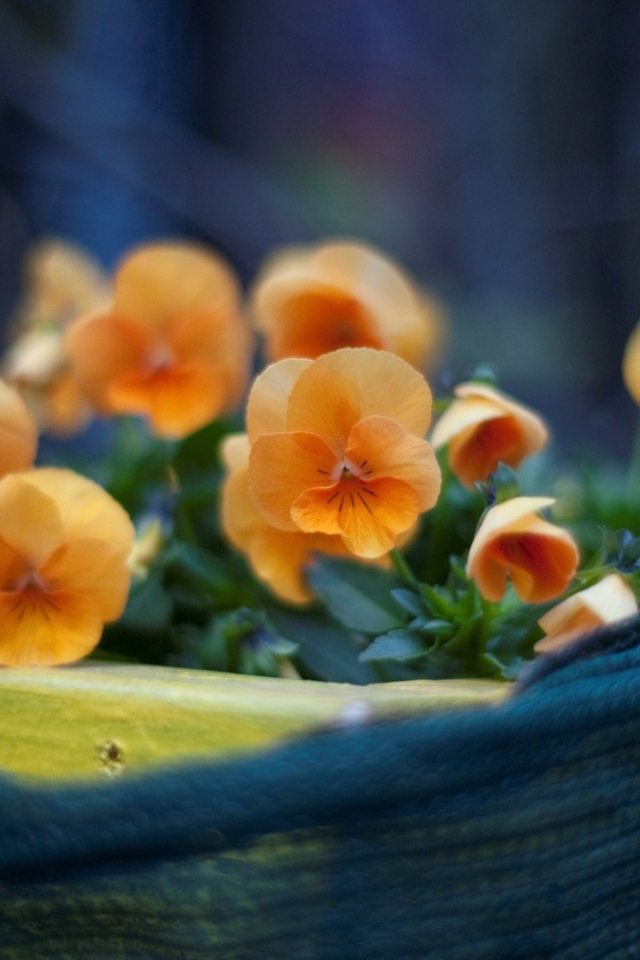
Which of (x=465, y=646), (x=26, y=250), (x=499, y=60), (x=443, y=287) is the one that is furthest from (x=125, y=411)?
(x=499, y=60)

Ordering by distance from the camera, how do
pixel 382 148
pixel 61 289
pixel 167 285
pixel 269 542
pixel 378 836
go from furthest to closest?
pixel 382 148 < pixel 61 289 < pixel 167 285 < pixel 269 542 < pixel 378 836

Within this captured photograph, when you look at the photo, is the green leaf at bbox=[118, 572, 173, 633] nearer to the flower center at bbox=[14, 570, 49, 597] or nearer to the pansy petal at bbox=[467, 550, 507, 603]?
the flower center at bbox=[14, 570, 49, 597]

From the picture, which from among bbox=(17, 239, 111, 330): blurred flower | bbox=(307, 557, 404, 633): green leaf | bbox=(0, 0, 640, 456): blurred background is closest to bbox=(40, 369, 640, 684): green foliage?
bbox=(307, 557, 404, 633): green leaf

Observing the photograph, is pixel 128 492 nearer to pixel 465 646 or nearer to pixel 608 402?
pixel 465 646

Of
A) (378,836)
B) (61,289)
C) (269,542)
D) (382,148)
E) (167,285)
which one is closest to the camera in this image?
(378,836)

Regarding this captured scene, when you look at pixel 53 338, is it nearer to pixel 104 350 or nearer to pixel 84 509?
pixel 104 350

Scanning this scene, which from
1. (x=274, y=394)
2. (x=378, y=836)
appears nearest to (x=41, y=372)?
(x=274, y=394)
